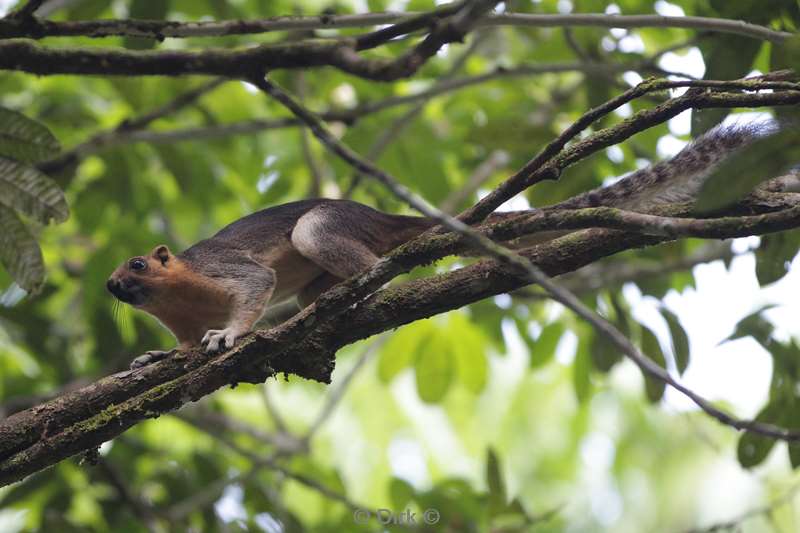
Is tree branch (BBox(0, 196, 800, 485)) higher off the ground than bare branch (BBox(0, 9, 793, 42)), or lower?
lower

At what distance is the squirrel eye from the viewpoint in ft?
15.4

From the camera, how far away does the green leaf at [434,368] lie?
19.7ft

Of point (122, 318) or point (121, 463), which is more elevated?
point (122, 318)

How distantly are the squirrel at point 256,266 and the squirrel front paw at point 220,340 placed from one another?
2 centimetres

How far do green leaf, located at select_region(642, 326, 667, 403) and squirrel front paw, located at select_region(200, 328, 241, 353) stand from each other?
202 centimetres

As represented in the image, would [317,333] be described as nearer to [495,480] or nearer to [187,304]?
[187,304]

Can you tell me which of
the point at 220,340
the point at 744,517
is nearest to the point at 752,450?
the point at 744,517

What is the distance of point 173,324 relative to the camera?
4695mm

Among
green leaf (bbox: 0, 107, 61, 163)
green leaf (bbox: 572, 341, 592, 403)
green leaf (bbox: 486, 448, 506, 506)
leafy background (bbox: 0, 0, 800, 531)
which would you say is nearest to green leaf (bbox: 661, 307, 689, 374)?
leafy background (bbox: 0, 0, 800, 531)

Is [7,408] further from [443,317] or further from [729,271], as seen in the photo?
[729,271]

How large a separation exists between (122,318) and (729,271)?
350 cm

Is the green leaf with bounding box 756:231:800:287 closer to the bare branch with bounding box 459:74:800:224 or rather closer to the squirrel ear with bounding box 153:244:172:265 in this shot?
the bare branch with bounding box 459:74:800:224

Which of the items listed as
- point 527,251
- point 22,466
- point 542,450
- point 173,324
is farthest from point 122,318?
point 542,450

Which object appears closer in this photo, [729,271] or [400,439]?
[729,271]
